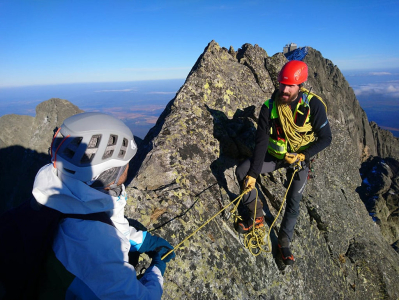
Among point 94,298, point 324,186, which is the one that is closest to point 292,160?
point 324,186

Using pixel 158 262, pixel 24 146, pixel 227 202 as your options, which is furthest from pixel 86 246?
pixel 24 146

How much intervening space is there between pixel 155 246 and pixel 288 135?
4468 millimetres

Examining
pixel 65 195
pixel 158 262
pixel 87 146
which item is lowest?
pixel 158 262

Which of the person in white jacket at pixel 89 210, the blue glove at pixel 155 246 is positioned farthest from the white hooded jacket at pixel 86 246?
the blue glove at pixel 155 246

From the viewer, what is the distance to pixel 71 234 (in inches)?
95.1

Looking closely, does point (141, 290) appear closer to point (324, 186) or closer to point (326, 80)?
point (324, 186)

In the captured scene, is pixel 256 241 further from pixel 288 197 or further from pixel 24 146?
pixel 24 146

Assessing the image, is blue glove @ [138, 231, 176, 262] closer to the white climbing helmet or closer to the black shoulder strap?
the black shoulder strap

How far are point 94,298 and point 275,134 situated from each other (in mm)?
5644

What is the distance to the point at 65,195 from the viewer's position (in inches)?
104

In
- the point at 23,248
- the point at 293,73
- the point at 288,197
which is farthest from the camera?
the point at 288,197

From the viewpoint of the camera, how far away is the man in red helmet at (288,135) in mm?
5680

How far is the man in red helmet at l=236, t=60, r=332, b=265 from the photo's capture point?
18.6 feet

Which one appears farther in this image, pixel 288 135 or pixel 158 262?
pixel 288 135
